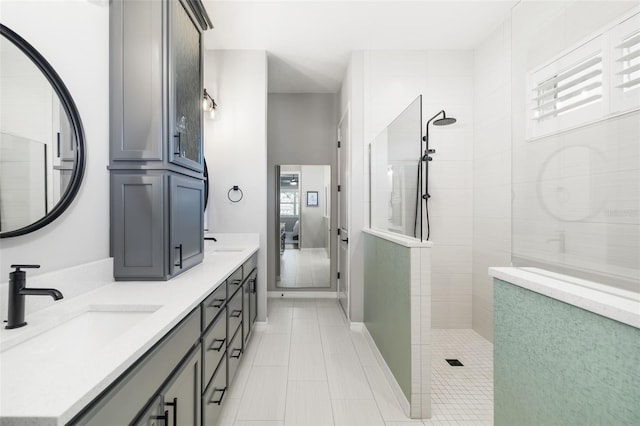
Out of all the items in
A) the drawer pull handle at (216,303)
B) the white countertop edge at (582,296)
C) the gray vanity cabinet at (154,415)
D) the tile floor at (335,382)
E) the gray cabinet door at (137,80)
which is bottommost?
the tile floor at (335,382)

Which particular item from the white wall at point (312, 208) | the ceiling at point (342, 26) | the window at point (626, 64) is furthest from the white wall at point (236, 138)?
the window at point (626, 64)

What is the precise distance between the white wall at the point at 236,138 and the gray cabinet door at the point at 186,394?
6.27 feet

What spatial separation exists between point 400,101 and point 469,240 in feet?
5.33

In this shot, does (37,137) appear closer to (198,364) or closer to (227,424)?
(198,364)

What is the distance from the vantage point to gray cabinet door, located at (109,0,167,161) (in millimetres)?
1555

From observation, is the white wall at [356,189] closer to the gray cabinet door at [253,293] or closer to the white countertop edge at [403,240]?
the white countertop edge at [403,240]

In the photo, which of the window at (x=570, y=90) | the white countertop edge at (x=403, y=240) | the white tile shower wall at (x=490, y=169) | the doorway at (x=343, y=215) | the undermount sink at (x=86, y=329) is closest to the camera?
the window at (x=570, y=90)

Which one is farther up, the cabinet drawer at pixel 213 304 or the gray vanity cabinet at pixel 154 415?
the cabinet drawer at pixel 213 304

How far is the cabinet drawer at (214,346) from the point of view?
1.39 m

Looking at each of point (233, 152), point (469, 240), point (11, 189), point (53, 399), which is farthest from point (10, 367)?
point (469, 240)

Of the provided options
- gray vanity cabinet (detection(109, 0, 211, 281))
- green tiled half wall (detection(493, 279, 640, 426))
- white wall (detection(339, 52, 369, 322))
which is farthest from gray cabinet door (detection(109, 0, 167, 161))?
white wall (detection(339, 52, 369, 322))

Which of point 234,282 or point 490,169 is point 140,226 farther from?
point 490,169

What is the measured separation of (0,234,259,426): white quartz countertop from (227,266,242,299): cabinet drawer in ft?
0.60

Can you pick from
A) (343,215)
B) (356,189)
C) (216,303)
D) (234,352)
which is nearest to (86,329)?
(216,303)
